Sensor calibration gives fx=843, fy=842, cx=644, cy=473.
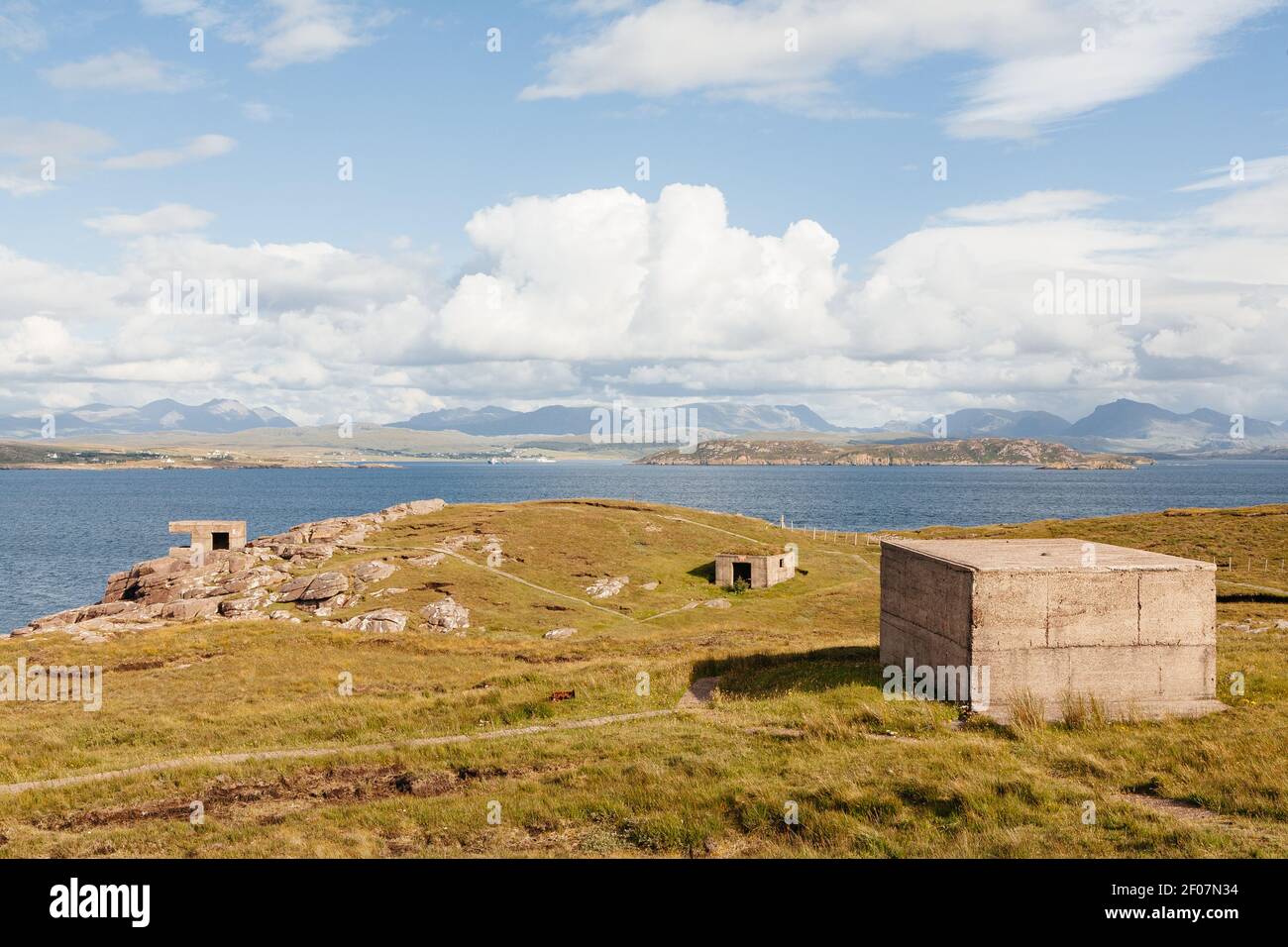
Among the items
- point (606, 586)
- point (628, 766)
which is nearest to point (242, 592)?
point (606, 586)

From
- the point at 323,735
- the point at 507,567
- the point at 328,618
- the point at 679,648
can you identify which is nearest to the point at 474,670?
the point at 679,648

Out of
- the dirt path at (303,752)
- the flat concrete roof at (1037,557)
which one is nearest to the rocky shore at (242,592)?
the dirt path at (303,752)

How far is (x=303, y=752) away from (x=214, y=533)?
194 feet

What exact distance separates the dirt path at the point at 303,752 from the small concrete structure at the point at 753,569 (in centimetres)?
3864

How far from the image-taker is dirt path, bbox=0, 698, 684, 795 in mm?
19562

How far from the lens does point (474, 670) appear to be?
117 feet

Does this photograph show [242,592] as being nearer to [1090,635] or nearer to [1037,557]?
[1037,557]

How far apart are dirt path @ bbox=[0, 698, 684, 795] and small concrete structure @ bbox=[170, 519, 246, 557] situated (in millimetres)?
54569

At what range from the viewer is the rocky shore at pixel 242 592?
50031 millimetres
